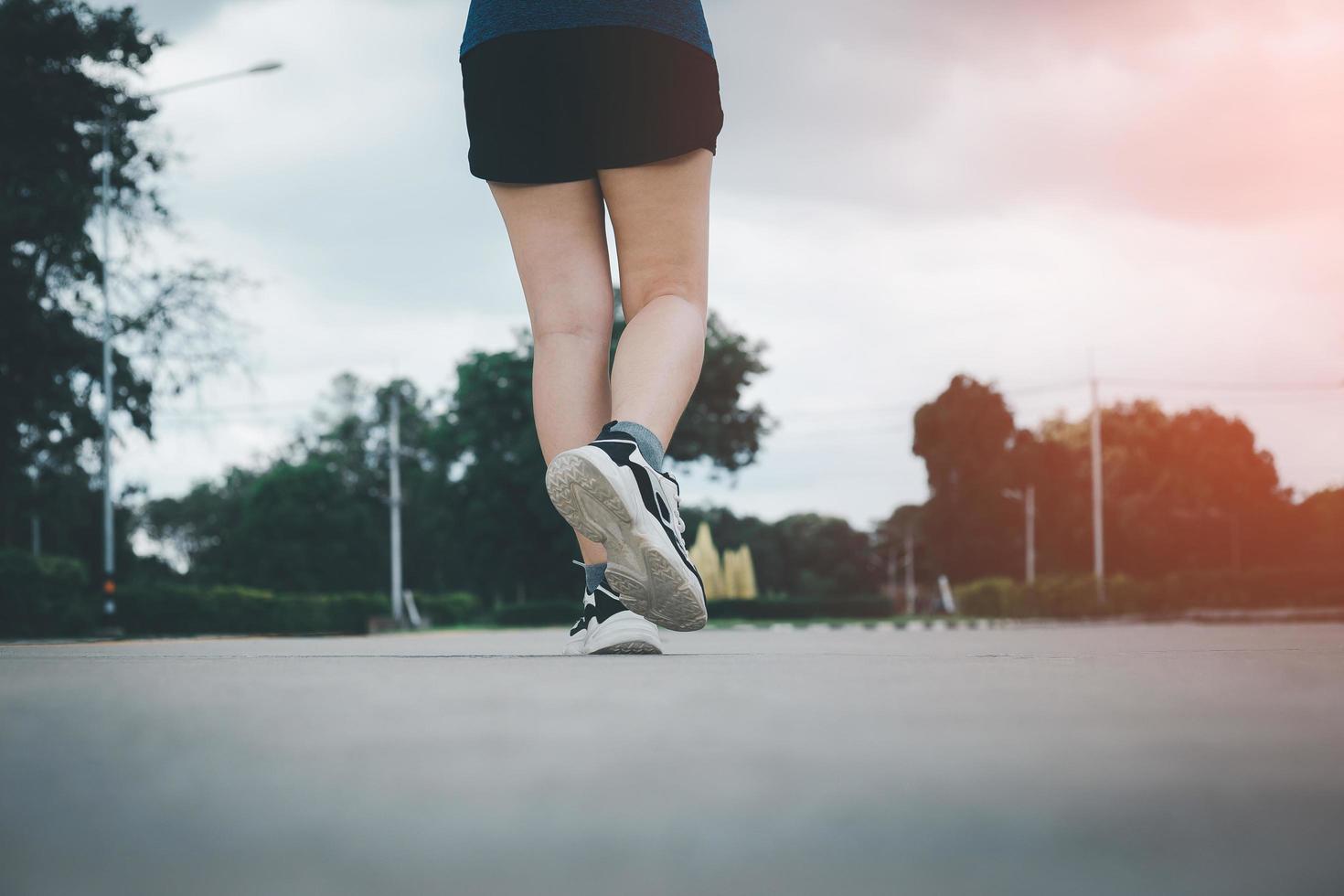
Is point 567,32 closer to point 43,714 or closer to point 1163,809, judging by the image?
Answer: point 43,714

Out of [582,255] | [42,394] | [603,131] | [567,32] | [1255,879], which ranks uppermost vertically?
[42,394]

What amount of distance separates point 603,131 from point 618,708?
1664 millimetres

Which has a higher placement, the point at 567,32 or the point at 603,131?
the point at 567,32

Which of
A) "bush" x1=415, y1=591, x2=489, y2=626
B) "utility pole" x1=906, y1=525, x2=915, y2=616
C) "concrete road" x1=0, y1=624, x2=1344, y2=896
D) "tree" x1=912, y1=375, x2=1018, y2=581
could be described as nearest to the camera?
"concrete road" x1=0, y1=624, x2=1344, y2=896

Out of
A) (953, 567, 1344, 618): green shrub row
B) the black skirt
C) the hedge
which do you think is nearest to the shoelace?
the black skirt

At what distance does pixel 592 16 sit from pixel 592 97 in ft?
0.56

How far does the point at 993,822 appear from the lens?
82 cm

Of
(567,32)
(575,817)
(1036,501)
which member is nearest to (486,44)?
(567,32)

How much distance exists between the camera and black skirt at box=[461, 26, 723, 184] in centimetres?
271

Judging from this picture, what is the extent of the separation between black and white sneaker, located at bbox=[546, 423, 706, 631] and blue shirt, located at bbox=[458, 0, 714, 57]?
0.91 m

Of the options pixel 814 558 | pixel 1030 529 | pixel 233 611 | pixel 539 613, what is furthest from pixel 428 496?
pixel 814 558

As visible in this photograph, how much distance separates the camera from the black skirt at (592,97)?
2713 mm

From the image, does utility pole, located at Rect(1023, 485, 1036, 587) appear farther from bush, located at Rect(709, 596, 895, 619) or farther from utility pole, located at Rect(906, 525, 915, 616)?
utility pole, located at Rect(906, 525, 915, 616)

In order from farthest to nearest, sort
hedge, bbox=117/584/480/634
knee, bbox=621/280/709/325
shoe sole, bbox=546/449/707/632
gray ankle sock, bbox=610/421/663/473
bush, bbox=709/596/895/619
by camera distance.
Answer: bush, bbox=709/596/895/619
hedge, bbox=117/584/480/634
knee, bbox=621/280/709/325
gray ankle sock, bbox=610/421/663/473
shoe sole, bbox=546/449/707/632
